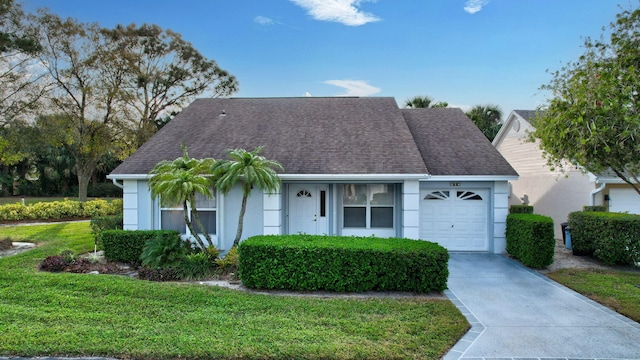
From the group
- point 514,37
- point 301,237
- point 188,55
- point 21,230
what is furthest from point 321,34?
point 188,55

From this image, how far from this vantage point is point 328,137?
12758 mm

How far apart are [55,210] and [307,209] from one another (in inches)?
617

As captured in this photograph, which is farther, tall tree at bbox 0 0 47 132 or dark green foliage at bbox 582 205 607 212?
tall tree at bbox 0 0 47 132

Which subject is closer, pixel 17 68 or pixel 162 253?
pixel 162 253

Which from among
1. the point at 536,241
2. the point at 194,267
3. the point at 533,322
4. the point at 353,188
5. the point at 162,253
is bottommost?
the point at 533,322

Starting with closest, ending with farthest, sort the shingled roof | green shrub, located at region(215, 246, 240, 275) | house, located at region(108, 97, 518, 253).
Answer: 1. green shrub, located at region(215, 246, 240, 275)
2. house, located at region(108, 97, 518, 253)
3. the shingled roof

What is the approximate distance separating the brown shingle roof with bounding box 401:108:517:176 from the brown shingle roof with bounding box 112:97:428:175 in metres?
0.94

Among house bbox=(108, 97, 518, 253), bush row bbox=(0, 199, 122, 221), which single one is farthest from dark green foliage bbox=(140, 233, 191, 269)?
bush row bbox=(0, 199, 122, 221)

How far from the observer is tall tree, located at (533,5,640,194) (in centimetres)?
570

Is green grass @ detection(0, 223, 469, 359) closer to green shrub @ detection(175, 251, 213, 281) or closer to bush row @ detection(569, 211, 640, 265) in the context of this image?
green shrub @ detection(175, 251, 213, 281)

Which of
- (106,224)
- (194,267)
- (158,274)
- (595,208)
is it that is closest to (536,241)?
(595,208)

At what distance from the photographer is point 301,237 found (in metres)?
8.34

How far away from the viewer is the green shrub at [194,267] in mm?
8469

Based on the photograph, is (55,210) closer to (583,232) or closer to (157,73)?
(157,73)
